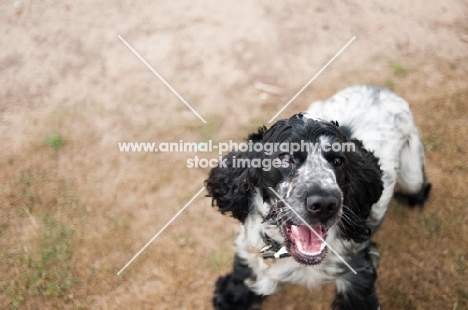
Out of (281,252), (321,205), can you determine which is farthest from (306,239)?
(321,205)

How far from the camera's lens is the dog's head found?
2617 mm

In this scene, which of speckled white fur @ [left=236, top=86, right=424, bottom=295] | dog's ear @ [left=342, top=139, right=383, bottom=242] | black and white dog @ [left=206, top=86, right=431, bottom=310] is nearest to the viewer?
black and white dog @ [left=206, top=86, right=431, bottom=310]

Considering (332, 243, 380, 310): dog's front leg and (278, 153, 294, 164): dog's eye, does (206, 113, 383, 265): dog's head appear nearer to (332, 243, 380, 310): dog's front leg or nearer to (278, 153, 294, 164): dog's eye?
(278, 153, 294, 164): dog's eye

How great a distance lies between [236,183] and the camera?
3295 millimetres

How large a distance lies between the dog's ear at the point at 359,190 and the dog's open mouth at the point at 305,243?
294 millimetres

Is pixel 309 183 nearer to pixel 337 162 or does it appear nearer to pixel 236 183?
pixel 337 162

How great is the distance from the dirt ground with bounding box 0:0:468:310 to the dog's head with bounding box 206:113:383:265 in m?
1.21

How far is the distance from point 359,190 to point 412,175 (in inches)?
47.6

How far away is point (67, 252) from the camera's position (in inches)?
167

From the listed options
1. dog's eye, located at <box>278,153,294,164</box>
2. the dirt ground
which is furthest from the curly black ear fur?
the dirt ground

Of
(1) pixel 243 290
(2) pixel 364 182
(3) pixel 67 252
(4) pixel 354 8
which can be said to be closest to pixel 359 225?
(2) pixel 364 182

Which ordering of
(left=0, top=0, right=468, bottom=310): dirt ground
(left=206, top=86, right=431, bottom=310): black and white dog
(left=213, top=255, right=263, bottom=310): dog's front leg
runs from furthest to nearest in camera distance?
(left=0, top=0, right=468, bottom=310): dirt ground, (left=213, top=255, right=263, bottom=310): dog's front leg, (left=206, top=86, right=431, bottom=310): black and white dog

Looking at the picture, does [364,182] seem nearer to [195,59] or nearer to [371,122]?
→ [371,122]

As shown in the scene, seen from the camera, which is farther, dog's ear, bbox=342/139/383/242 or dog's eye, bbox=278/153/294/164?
dog's ear, bbox=342/139/383/242
